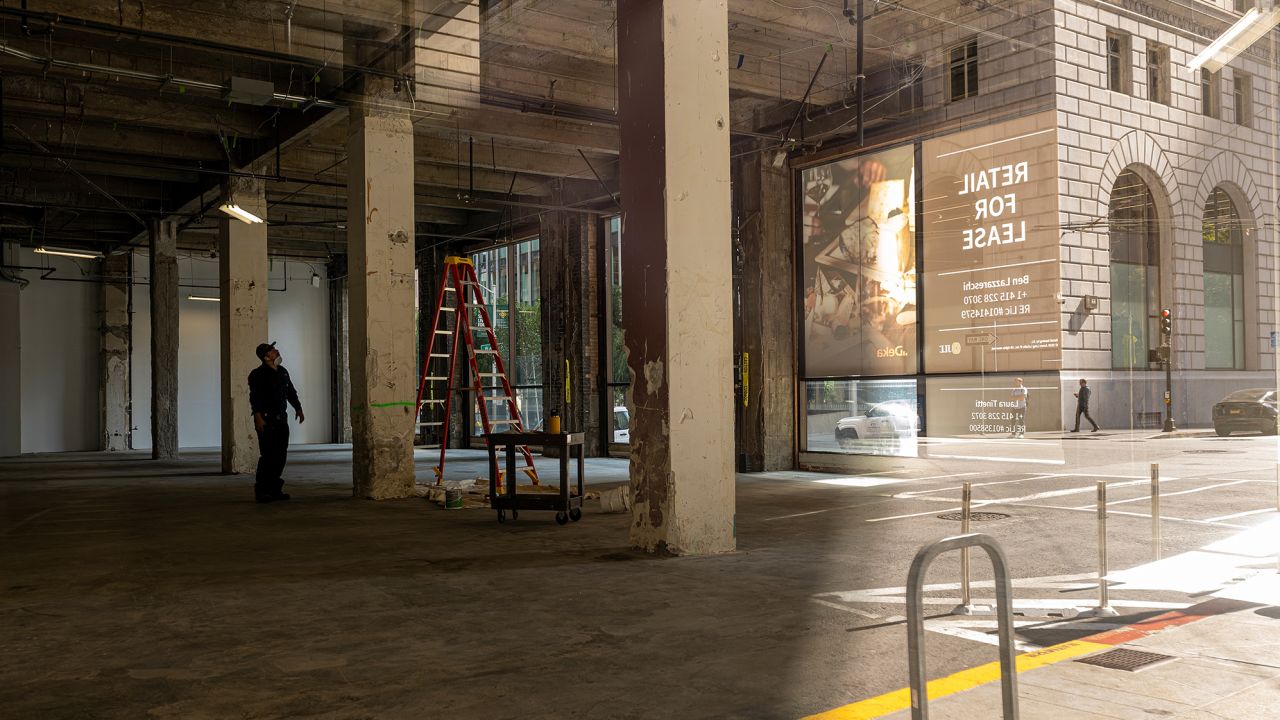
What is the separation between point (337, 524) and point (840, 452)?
25.4 feet

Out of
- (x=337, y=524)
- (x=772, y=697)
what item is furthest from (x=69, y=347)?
(x=772, y=697)

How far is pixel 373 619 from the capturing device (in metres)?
5.00

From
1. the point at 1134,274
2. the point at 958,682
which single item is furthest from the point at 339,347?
the point at 958,682

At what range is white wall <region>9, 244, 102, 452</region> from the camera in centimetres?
2356

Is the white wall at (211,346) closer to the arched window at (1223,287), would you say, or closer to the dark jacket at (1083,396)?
the dark jacket at (1083,396)

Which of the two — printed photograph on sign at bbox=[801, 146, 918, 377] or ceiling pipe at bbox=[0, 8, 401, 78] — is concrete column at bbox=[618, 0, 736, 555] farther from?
printed photograph on sign at bbox=[801, 146, 918, 377]

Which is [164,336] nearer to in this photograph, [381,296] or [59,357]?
[59,357]

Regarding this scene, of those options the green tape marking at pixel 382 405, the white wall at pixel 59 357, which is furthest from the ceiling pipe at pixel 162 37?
the white wall at pixel 59 357

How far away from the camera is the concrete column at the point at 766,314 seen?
556 inches

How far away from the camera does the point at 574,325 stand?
18.7 metres

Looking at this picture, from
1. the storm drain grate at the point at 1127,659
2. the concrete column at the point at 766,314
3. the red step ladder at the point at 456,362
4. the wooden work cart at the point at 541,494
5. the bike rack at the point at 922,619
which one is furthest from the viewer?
the concrete column at the point at 766,314

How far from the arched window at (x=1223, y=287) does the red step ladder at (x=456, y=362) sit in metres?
7.37

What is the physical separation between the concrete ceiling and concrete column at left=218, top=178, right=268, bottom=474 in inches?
37.0

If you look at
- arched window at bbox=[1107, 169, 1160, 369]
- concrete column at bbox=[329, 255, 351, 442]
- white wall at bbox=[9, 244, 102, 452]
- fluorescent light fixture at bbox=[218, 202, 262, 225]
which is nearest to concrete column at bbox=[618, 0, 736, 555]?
arched window at bbox=[1107, 169, 1160, 369]
